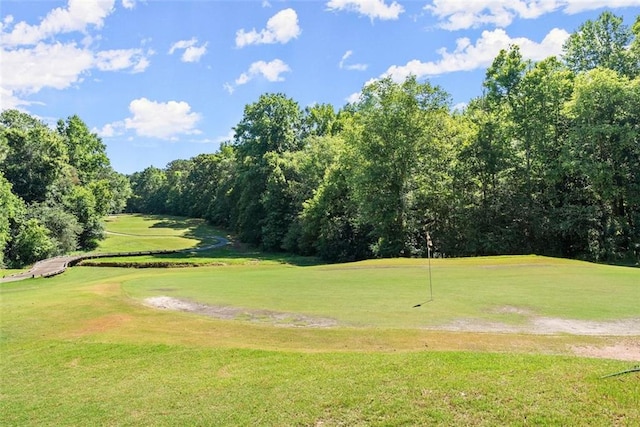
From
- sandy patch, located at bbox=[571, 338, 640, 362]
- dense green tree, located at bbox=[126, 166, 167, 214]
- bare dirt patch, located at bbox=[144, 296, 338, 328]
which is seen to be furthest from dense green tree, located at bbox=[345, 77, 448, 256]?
dense green tree, located at bbox=[126, 166, 167, 214]

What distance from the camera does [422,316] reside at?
11734mm

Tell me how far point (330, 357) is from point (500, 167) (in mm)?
31865

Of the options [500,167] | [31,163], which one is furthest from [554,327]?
[31,163]

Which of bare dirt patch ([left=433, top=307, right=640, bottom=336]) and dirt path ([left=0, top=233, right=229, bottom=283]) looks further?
dirt path ([left=0, top=233, right=229, bottom=283])

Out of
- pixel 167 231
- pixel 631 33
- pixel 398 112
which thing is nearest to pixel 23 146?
pixel 167 231

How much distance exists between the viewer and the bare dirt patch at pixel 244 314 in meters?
11.7

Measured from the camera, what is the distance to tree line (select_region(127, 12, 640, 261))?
102ft

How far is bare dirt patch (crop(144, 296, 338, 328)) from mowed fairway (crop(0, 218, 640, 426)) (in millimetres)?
67

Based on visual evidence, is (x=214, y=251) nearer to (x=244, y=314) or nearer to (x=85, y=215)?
(x=85, y=215)

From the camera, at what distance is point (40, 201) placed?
48469 millimetres

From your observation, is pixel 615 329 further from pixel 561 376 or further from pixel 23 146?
pixel 23 146

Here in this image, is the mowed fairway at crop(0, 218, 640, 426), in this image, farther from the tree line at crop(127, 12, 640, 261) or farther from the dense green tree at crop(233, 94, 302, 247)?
the dense green tree at crop(233, 94, 302, 247)

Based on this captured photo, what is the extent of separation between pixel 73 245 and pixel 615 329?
168 ft

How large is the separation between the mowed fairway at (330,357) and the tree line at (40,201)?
99.7ft
